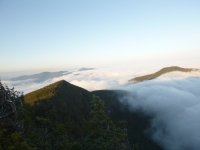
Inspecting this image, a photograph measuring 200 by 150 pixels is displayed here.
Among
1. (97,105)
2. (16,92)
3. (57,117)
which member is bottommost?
(57,117)

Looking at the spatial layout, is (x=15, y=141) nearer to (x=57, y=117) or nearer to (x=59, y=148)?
(x=59, y=148)

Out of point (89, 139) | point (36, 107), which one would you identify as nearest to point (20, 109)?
point (89, 139)

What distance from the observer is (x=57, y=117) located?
18975cm

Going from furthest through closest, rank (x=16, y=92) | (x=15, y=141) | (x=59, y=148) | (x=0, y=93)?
(x=59, y=148)
(x=16, y=92)
(x=0, y=93)
(x=15, y=141)

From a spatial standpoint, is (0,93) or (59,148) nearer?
(0,93)

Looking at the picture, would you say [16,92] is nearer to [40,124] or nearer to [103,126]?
[103,126]

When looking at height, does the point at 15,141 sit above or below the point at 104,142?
above

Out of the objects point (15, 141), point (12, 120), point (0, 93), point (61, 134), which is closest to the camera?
point (15, 141)

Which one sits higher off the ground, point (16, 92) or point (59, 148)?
point (16, 92)

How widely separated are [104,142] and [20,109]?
33204mm

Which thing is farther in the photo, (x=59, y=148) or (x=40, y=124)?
(x=40, y=124)

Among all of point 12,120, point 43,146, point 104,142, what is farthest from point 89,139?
point 12,120

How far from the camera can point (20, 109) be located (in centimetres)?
6975

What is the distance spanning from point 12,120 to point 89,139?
43854 mm
